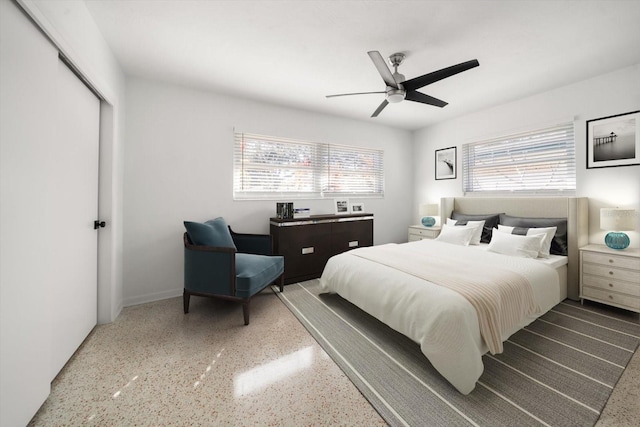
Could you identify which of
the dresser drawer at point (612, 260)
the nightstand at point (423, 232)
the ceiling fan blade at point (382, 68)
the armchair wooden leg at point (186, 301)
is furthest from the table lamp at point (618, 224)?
the armchair wooden leg at point (186, 301)

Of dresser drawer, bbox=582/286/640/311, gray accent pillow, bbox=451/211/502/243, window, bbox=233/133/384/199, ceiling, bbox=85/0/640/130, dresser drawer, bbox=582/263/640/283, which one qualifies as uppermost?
ceiling, bbox=85/0/640/130

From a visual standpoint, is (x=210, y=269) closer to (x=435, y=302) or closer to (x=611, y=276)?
(x=435, y=302)

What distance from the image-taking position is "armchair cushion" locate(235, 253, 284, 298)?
2.40m

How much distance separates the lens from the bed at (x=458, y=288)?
1.58 metres

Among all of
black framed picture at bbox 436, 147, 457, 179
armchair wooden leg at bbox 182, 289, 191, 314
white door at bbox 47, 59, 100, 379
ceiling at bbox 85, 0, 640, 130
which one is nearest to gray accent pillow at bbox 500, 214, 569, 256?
black framed picture at bbox 436, 147, 457, 179

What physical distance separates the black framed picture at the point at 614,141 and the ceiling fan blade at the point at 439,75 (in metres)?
2.16

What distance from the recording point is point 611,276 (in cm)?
257

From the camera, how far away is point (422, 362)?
5.98 feet

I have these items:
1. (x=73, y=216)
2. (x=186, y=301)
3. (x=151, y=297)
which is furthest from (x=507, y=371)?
(x=151, y=297)

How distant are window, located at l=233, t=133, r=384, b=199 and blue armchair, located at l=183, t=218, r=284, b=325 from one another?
3.62 ft

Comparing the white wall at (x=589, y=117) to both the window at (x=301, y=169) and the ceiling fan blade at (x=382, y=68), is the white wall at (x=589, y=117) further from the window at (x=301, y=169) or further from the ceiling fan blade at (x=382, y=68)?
the ceiling fan blade at (x=382, y=68)

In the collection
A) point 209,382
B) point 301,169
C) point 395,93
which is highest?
point 395,93

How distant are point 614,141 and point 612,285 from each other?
1.66 m

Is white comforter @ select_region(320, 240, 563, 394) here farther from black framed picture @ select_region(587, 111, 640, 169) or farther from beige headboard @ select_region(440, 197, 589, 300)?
black framed picture @ select_region(587, 111, 640, 169)
